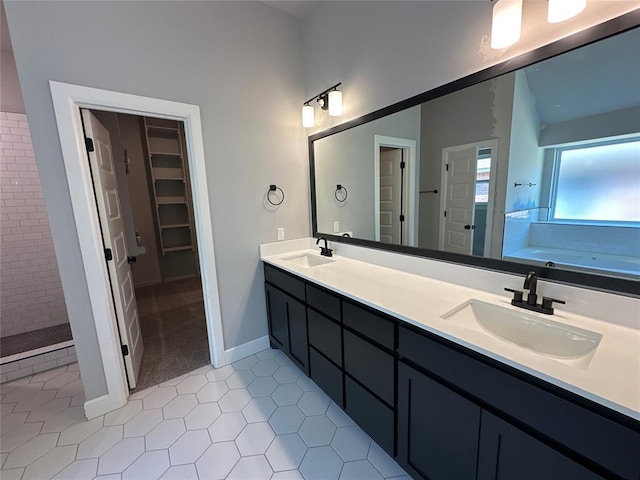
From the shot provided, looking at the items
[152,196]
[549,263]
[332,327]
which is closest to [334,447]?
[332,327]

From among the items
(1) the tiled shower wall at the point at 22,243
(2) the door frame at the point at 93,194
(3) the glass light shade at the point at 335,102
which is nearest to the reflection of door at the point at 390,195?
(3) the glass light shade at the point at 335,102

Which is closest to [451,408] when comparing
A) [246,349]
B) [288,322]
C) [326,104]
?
[288,322]

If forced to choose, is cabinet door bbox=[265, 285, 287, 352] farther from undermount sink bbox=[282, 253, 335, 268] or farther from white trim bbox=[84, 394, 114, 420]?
white trim bbox=[84, 394, 114, 420]

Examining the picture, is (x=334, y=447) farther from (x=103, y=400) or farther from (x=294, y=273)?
(x=103, y=400)

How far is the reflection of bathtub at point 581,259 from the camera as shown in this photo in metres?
1.04

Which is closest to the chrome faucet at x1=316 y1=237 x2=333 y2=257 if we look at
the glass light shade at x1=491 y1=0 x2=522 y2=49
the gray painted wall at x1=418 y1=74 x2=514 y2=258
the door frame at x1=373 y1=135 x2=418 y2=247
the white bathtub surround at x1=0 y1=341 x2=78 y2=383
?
the door frame at x1=373 y1=135 x2=418 y2=247

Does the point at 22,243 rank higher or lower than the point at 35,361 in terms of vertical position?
higher

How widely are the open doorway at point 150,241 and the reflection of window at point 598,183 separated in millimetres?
2615

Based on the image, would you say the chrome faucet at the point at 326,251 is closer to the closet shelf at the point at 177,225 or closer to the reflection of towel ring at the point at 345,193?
the reflection of towel ring at the point at 345,193

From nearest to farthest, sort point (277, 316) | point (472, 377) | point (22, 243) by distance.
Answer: point (472, 377), point (277, 316), point (22, 243)

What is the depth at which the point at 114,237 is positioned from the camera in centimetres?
204

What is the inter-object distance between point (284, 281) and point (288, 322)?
1.11 feet

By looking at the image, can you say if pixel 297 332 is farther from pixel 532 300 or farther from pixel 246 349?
pixel 532 300

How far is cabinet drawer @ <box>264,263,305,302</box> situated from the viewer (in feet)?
6.51
